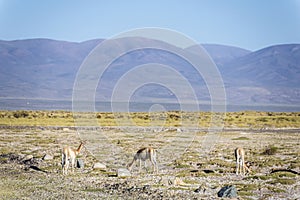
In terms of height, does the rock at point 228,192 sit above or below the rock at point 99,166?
above

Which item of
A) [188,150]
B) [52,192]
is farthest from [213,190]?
[188,150]

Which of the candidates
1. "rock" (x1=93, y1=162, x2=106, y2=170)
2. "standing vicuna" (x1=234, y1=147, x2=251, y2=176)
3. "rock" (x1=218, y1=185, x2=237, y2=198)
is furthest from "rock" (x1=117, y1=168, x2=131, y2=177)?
"rock" (x1=218, y1=185, x2=237, y2=198)

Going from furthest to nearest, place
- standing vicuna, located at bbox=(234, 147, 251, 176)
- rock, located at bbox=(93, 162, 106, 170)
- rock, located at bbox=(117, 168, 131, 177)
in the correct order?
rock, located at bbox=(93, 162, 106, 170)
standing vicuna, located at bbox=(234, 147, 251, 176)
rock, located at bbox=(117, 168, 131, 177)

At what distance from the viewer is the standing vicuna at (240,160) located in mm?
26031

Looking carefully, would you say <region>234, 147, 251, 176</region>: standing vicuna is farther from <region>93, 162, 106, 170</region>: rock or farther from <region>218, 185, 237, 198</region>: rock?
<region>93, 162, 106, 170</region>: rock

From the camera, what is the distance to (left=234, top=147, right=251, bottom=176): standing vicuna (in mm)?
26031

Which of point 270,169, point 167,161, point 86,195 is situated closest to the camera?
point 86,195

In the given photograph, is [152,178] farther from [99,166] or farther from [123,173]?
[99,166]

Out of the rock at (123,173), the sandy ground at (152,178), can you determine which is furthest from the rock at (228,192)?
the rock at (123,173)

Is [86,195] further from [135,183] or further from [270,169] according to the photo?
[270,169]

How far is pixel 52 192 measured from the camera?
20.8m

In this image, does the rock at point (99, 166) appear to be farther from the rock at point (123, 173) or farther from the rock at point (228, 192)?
the rock at point (228, 192)

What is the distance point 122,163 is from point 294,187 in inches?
490

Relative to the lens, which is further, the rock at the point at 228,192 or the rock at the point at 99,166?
the rock at the point at 99,166
